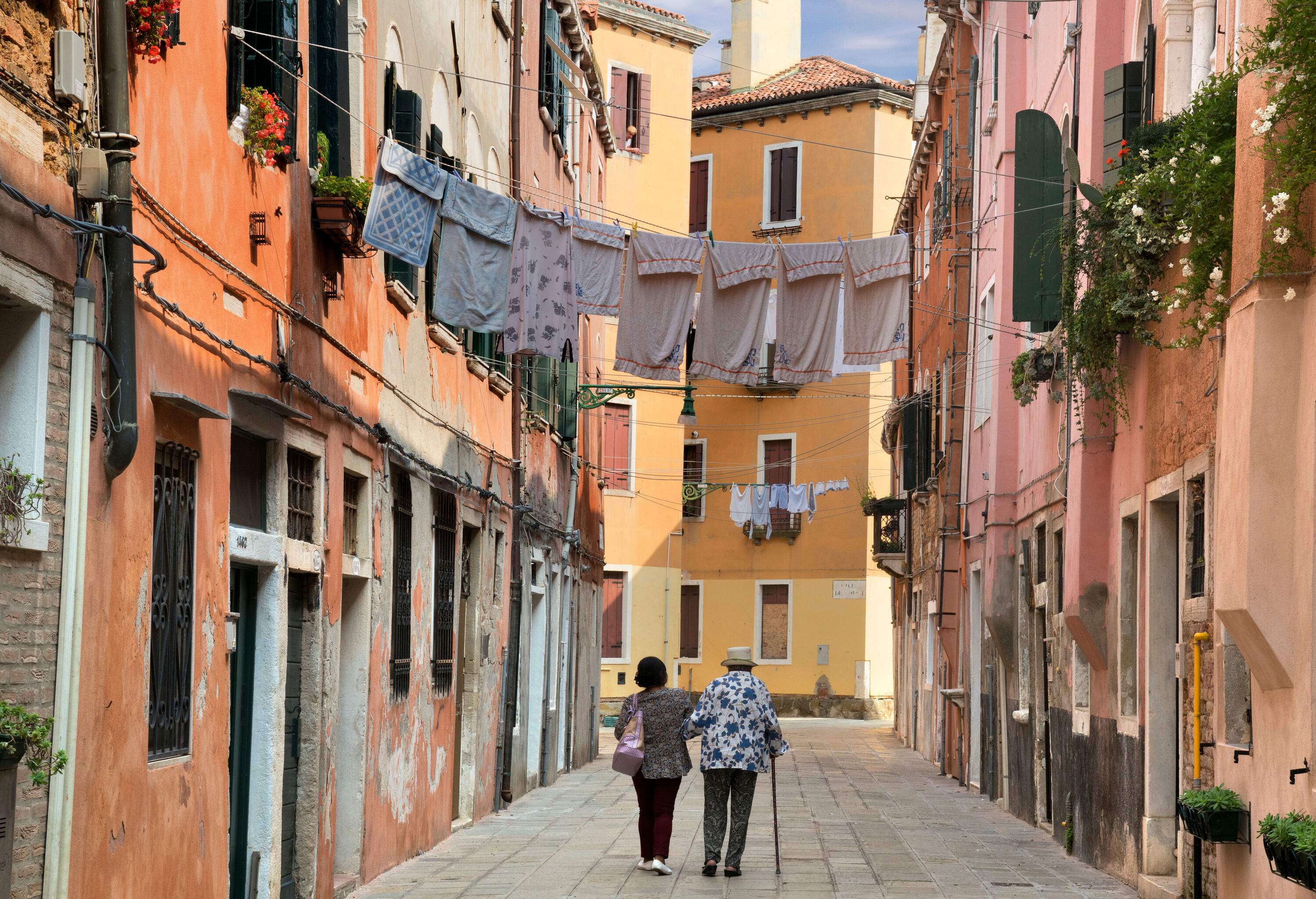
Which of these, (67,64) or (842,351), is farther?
(842,351)

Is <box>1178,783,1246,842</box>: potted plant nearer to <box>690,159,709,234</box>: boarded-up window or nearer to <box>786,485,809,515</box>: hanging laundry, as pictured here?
<box>786,485,809,515</box>: hanging laundry

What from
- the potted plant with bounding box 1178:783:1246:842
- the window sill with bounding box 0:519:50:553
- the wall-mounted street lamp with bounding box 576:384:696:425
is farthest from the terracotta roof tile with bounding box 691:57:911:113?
the window sill with bounding box 0:519:50:553

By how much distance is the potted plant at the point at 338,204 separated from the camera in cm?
1041

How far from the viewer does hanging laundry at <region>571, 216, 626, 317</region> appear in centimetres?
1377

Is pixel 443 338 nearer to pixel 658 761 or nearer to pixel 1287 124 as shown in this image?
pixel 658 761

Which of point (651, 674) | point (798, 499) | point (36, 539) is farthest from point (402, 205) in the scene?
point (798, 499)

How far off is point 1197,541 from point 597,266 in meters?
5.57

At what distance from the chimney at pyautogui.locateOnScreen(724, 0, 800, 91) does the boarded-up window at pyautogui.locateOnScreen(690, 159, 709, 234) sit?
264 cm

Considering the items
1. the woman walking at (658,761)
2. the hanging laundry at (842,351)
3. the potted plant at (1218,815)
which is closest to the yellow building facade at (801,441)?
the hanging laundry at (842,351)

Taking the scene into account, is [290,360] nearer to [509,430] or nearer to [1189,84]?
[1189,84]

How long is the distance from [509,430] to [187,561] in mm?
10817

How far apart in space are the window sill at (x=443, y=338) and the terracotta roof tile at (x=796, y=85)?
27292 mm

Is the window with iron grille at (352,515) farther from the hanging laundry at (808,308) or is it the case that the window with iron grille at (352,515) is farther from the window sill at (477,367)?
the window sill at (477,367)

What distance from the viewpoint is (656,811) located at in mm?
12102
